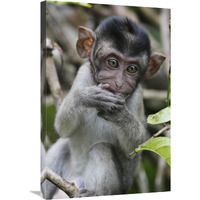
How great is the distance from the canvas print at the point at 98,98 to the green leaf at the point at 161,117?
12 millimetres

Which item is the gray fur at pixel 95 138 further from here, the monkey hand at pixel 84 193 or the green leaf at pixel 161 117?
the green leaf at pixel 161 117

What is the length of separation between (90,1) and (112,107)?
52.7 inches

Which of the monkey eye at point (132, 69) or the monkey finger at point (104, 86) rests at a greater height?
the monkey eye at point (132, 69)

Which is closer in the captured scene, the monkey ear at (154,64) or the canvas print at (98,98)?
the canvas print at (98,98)

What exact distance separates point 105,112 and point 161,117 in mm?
898

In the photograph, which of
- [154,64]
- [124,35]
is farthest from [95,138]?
[124,35]

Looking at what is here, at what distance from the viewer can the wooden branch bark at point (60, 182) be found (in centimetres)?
540

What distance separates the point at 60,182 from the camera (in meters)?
5.40

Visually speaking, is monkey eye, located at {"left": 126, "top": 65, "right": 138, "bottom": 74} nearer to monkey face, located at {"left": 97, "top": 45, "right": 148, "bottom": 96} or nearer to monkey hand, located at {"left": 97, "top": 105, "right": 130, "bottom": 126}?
monkey face, located at {"left": 97, "top": 45, "right": 148, "bottom": 96}

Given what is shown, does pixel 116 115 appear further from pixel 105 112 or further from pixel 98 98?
pixel 98 98

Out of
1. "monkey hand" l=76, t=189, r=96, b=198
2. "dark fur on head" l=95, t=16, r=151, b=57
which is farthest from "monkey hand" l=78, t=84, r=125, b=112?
"monkey hand" l=76, t=189, r=96, b=198

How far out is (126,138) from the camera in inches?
219

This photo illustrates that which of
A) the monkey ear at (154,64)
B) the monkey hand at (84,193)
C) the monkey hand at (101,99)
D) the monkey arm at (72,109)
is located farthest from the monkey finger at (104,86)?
the monkey hand at (84,193)

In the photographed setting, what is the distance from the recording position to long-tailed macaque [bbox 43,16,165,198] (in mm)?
5352
